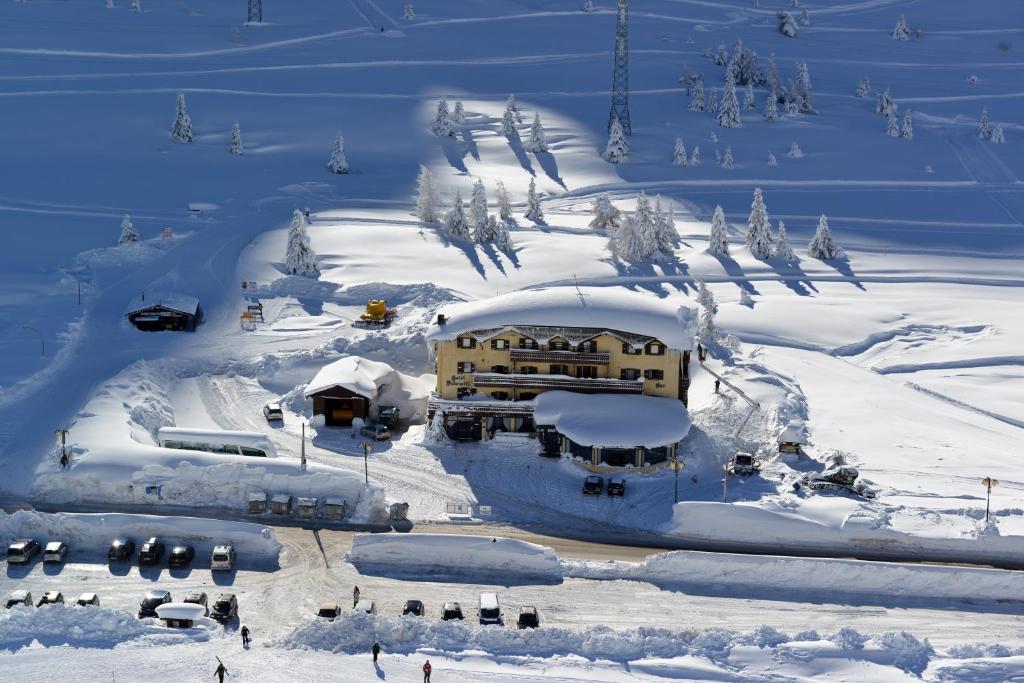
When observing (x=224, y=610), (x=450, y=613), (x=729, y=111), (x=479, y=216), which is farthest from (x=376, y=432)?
(x=729, y=111)

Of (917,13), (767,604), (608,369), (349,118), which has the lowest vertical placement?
(767,604)

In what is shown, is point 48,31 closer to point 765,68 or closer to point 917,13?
point 765,68

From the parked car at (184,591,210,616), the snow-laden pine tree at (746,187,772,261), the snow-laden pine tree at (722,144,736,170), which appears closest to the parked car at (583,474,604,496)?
the parked car at (184,591,210,616)

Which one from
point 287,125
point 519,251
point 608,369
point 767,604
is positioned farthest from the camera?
point 287,125

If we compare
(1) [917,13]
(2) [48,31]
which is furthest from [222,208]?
(1) [917,13]

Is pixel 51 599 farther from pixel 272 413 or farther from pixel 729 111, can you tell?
pixel 729 111

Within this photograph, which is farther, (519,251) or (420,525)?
(519,251)

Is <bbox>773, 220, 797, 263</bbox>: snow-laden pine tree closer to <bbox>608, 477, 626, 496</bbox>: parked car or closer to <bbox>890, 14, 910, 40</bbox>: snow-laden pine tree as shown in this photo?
<bbox>608, 477, 626, 496</bbox>: parked car
